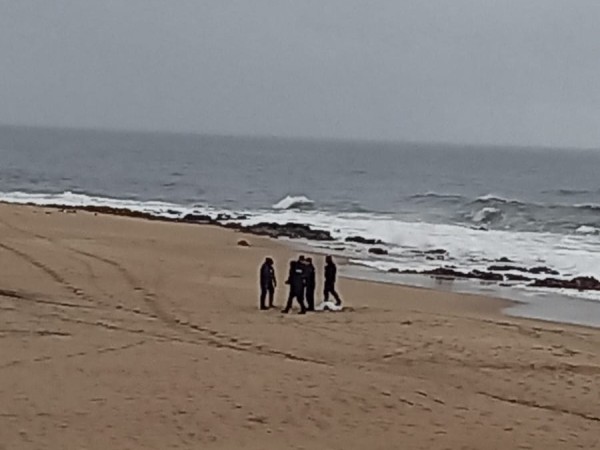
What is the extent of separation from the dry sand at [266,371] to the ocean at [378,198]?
25.1 feet

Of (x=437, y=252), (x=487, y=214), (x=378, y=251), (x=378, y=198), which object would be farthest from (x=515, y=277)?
(x=378, y=198)

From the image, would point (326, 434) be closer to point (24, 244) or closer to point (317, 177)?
point (24, 244)

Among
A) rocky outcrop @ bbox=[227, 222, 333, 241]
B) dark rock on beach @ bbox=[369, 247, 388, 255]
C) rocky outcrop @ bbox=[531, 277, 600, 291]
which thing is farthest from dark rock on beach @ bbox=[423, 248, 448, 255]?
rocky outcrop @ bbox=[531, 277, 600, 291]

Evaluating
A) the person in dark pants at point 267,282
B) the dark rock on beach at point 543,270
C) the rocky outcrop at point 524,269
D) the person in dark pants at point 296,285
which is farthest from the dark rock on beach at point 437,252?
the person in dark pants at point 296,285

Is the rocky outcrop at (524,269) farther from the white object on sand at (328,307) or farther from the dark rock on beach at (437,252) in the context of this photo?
the white object on sand at (328,307)

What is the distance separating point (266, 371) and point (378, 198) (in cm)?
5002

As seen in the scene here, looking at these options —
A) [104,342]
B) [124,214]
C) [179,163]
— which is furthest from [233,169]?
[104,342]

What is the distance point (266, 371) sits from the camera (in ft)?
39.9

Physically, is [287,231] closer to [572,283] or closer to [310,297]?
A: [572,283]

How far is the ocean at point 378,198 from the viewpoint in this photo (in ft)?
102

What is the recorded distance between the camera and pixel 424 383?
12.0 metres

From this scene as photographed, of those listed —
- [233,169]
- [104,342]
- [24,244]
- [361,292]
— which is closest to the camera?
[104,342]

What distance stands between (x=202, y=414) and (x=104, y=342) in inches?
137

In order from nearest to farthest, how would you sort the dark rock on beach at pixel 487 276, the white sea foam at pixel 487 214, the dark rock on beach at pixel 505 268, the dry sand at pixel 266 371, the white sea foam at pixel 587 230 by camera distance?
the dry sand at pixel 266 371 < the dark rock on beach at pixel 487 276 < the dark rock on beach at pixel 505 268 < the white sea foam at pixel 587 230 < the white sea foam at pixel 487 214
